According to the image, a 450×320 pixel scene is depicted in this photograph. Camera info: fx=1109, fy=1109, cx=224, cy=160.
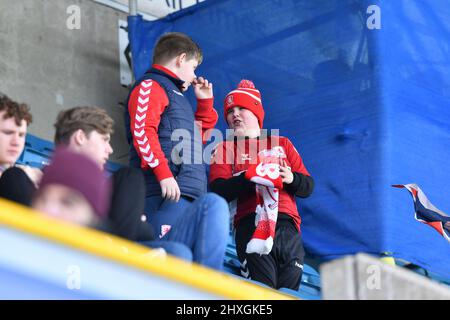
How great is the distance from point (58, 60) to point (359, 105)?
1.50 m

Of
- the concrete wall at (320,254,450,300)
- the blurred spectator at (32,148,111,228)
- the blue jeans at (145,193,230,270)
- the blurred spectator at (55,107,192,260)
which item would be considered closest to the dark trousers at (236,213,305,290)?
the blue jeans at (145,193,230,270)

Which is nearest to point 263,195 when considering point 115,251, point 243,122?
point 243,122

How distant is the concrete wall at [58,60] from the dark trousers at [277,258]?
5.22ft

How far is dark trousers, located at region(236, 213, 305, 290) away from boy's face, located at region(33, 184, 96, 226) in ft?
4.51

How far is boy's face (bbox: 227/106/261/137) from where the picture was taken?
374 cm

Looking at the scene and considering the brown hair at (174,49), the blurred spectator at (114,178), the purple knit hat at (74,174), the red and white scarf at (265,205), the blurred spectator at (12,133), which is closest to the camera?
the purple knit hat at (74,174)

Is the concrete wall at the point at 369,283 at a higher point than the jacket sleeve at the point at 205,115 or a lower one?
lower

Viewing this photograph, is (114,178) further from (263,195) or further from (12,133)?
(263,195)

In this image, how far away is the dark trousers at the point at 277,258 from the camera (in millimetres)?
3475

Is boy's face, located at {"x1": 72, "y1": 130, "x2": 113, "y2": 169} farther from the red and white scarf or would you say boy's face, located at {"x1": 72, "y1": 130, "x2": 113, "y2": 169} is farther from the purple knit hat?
the red and white scarf

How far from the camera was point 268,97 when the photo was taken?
4598 millimetres

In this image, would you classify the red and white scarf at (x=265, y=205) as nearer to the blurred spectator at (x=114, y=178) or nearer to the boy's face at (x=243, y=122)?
the boy's face at (x=243, y=122)

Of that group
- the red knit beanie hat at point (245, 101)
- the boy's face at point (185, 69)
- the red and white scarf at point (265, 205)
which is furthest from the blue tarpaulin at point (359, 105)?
the boy's face at point (185, 69)

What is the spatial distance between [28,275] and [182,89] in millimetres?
1768
